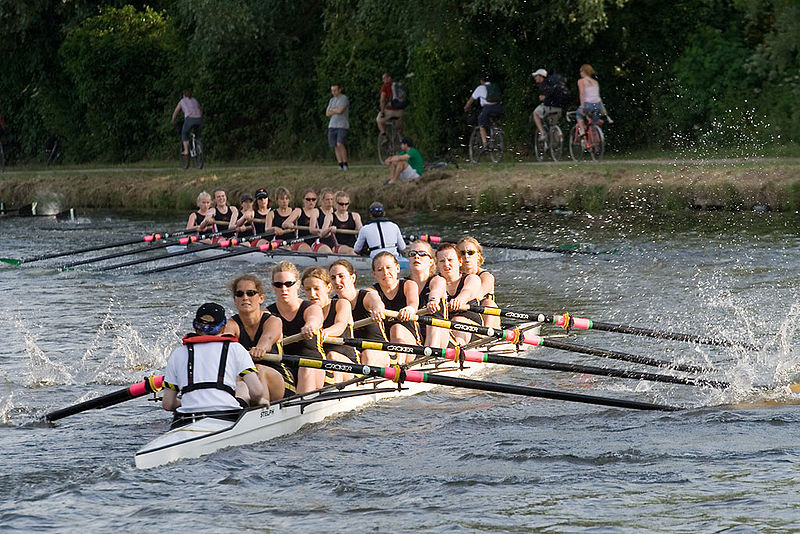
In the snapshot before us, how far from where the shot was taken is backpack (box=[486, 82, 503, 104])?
2714cm

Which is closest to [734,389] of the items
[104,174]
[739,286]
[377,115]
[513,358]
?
[513,358]

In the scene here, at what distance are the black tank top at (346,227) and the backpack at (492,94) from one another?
8168 mm

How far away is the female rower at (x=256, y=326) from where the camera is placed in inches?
410

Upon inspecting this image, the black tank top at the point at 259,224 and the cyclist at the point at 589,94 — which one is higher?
the cyclist at the point at 589,94

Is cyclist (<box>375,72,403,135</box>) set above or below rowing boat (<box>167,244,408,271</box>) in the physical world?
above

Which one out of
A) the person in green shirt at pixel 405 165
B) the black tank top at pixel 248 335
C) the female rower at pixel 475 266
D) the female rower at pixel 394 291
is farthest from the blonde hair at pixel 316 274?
the person in green shirt at pixel 405 165

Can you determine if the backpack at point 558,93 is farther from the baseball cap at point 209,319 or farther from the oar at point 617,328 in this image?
the baseball cap at point 209,319

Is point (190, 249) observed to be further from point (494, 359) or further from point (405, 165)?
point (494, 359)

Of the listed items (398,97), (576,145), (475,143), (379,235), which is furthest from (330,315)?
(398,97)

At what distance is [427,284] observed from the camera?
12.4 meters

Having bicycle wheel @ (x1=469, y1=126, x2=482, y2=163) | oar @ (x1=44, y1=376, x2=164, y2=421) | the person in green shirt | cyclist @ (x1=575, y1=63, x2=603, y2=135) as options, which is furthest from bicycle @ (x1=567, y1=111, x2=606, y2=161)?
oar @ (x1=44, y1=376, x2=164, y2=421)

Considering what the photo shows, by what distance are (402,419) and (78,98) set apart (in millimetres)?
28717

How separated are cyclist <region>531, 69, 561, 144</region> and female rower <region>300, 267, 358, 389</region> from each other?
1573 centimetres

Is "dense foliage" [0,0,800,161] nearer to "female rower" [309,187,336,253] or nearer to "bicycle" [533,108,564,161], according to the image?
"bicycle" [533,108,564,161]
